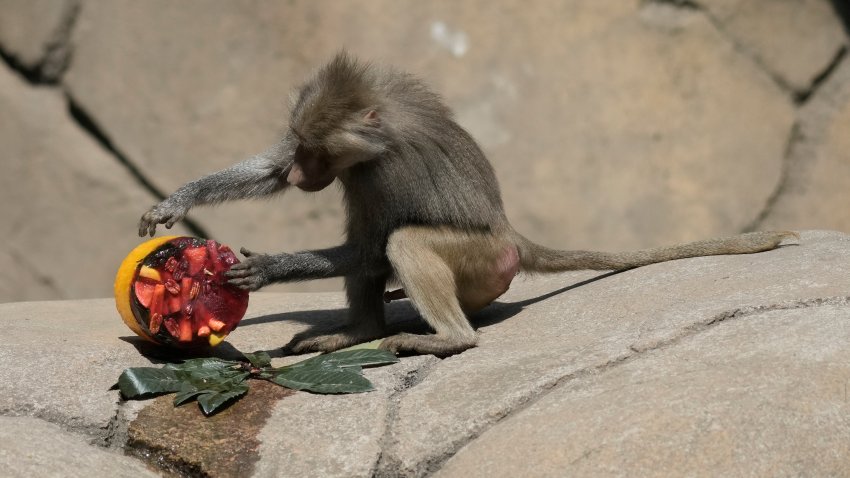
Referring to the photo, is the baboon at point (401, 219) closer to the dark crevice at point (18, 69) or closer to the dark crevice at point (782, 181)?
the dark crevice at point (782, 181)

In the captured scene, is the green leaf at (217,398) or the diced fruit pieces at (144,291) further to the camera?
the diced fruit pieces at (144,291)

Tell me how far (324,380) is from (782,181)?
470 centimetres

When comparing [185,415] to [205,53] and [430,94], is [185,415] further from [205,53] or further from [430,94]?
[205,53]

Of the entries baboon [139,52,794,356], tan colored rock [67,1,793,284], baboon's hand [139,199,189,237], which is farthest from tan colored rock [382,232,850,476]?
tan colored rock [67,1,793,284]

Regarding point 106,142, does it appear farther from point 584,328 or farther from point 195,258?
point 584,328

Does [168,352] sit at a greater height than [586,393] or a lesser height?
greater

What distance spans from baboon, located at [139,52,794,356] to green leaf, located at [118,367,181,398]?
1.69 feet

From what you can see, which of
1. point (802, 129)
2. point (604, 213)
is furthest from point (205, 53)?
point (802, 129)

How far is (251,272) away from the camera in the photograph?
3879 millimetres

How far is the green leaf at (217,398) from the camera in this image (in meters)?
3.28

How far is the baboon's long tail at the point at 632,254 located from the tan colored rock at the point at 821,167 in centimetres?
295

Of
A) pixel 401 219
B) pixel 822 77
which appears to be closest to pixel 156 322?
pixel 401 219

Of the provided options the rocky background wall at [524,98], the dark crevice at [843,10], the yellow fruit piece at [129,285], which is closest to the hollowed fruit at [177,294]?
the yellow fruit piece at [129,285]

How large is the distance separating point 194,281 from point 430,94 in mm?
1204
